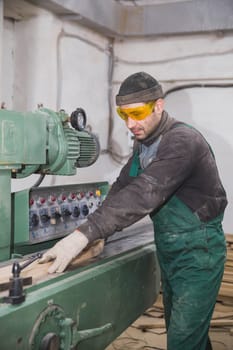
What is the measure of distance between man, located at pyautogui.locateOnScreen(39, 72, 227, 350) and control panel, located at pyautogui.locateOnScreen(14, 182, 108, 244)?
0.37 metres

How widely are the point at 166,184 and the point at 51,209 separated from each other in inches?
19.8

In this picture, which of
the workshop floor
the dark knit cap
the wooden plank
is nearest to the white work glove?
the wooden plank

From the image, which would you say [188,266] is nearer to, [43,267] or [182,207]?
[182,207]

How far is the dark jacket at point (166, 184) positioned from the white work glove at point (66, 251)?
0.03 meters

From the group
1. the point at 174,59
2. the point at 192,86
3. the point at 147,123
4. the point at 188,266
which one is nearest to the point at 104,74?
the point at 174,59

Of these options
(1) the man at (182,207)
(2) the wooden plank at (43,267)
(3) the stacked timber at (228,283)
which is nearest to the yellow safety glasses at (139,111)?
(1) the man at (182,207)

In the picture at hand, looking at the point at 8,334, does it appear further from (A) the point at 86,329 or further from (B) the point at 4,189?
(B) the point at 4,189

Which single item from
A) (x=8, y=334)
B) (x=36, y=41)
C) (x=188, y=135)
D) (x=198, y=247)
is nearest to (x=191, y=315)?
(x=198, y=247)

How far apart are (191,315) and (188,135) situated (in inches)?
26.4

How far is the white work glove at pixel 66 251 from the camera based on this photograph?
52.1 inches

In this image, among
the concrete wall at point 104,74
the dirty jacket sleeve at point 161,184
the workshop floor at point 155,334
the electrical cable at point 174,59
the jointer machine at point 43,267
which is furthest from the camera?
the electrical cable at point 174,59

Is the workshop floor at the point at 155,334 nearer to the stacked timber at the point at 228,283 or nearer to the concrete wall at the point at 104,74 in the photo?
the stacked timber at the point at 228,283

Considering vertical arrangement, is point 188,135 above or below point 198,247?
above

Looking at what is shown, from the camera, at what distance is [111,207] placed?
Answer: 54.9 inches
